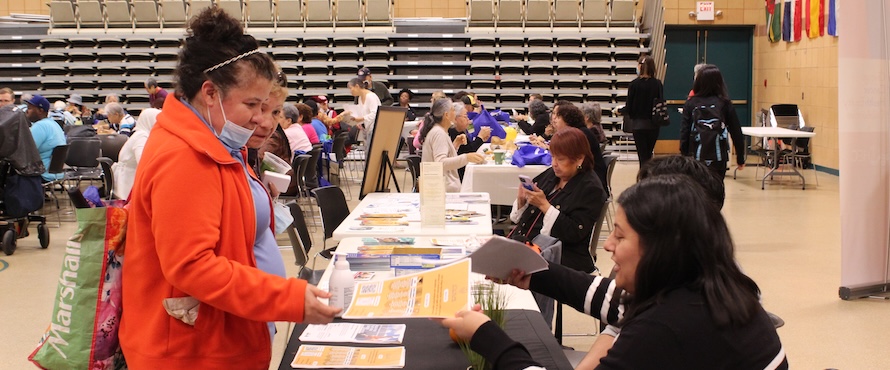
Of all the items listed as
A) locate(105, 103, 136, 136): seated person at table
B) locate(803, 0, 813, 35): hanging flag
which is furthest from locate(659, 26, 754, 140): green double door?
locate(105, 103, 136, 136): seated person at table

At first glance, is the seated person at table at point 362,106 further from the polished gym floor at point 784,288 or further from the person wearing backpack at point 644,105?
the polished gym floor at point 784,288

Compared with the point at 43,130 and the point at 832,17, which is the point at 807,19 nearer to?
the point at 832,17

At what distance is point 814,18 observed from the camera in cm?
1256


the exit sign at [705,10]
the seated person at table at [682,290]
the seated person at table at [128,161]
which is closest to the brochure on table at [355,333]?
the seated person at table at [682,290]

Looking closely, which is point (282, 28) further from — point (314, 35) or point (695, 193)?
point (695, 193)

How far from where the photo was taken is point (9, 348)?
4.42m

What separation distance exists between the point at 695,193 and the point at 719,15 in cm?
1521

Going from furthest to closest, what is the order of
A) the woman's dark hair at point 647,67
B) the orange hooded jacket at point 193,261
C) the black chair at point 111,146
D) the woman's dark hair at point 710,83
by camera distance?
1. the black chair at point 111,146
2. the woman's dark hair at point 647,67
3. the woman's dark hair at point 710,83
4. the orange hooded jacket at point 193,261

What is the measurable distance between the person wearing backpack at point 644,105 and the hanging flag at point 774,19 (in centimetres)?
629

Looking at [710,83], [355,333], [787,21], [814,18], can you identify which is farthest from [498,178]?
[787,21]

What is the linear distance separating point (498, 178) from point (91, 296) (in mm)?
5156

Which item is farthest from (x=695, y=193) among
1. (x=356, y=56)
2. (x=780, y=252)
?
(x=356, y=56)

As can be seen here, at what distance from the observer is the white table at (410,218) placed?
3822mm

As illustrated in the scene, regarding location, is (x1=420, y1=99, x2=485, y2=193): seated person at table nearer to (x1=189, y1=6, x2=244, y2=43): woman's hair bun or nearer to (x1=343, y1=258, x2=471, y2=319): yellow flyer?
(x1=343, y1=258, x2=471, y2=319): yellow flyer
